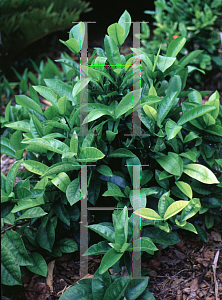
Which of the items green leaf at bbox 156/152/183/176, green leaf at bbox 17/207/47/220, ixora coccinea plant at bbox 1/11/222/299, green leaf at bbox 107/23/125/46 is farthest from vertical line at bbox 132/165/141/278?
green leaf at bbox 107/23/125/46

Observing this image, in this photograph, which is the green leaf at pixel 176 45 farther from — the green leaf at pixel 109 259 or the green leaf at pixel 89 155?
the green leaf at pixel 109 259

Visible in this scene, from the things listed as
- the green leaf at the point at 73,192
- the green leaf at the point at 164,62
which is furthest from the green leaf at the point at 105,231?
the green leaf at the point at 164,62

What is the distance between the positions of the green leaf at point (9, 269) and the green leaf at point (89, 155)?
46cm

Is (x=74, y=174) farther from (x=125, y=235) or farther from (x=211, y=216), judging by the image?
(x=211, y=216)

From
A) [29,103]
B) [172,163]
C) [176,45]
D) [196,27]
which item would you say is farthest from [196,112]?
[196,27]

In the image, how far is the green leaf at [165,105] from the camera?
48.8 inches

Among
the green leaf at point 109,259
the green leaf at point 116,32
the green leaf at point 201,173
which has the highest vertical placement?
the green leaf at point 116,32

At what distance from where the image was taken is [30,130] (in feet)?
4.28

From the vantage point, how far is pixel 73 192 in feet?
3.68

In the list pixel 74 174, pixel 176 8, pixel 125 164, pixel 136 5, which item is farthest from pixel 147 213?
pixel 136 5

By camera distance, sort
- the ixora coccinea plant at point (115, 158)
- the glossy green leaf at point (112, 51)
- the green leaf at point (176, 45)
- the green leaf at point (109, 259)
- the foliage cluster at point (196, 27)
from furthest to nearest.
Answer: the foliage cluster at point (196, 27)
the green leaf at point (176, 45)
the glossy green leaf at point (112, 51)
the ixora coccinea plant at point (115, 158)
the green leaf at point (109, 259)

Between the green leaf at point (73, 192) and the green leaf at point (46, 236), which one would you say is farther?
the green leaf at point (46, 236)

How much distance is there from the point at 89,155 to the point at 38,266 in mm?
575

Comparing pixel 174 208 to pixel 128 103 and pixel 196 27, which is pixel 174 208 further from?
pixel 196 27
